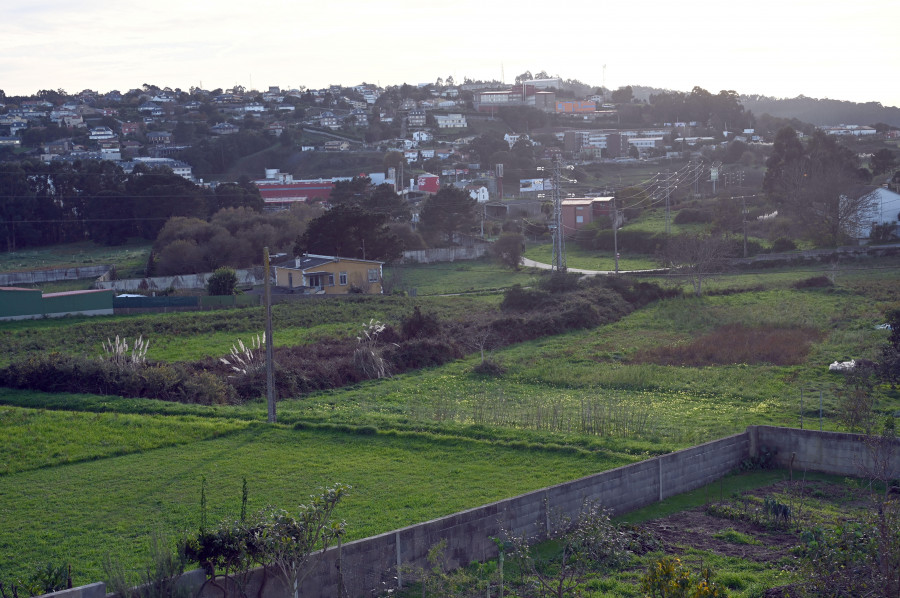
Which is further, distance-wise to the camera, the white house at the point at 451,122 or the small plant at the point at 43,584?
the white house at the point at 451,122

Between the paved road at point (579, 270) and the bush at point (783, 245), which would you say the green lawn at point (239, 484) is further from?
the bush at point (783, 245)

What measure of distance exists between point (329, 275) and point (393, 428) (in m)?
22.4

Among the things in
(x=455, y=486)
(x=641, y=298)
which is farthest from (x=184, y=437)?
(x=641, y=298)

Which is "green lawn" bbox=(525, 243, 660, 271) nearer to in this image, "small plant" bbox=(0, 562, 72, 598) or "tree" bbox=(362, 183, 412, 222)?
"tree" bbox=(362, 183, 412, 222)

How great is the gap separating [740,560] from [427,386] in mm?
10886

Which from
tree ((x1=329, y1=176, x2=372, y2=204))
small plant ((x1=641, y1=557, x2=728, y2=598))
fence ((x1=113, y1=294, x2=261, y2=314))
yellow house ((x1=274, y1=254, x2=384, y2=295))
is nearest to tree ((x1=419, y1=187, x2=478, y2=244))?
tree ((x1=329, y1=176, x2=372, y2=204))

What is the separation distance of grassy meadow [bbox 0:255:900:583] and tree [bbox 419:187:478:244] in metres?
25.2

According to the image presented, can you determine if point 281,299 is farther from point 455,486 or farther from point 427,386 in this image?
point 455,486

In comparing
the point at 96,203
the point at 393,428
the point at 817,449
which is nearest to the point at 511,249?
the point at 393,428

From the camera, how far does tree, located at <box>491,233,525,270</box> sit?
41.6 m

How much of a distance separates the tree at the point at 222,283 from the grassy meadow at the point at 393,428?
863 cm

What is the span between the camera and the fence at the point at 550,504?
780cm

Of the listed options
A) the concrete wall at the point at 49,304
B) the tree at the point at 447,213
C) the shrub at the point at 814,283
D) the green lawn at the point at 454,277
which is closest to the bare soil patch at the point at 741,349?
the shrub at the point at 814,283

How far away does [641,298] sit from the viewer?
98.9 feet
